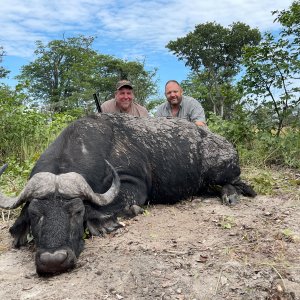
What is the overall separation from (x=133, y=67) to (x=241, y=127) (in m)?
18.9

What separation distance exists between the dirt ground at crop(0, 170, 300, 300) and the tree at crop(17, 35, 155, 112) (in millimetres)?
21110

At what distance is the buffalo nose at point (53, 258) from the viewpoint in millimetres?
3320

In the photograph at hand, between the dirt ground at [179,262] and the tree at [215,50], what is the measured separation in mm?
19196

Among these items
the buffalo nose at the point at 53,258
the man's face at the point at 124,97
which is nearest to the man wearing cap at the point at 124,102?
the man's face at the point at 124,97

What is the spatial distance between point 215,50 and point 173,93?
17517 mm

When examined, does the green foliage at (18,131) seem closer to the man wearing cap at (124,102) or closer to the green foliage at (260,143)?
the man wearing cap at (124,102)

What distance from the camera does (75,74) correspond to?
29281 millimetres

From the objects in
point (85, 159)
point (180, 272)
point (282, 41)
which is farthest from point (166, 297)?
point (282, 41)

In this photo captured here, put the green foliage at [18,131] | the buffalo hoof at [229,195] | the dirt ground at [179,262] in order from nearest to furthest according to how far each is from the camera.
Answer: the dirt ground at [179,262], the buffalo hoof at [229,195], the green foliage at [18,131]

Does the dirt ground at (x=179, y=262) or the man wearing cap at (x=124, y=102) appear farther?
the man wearing cap at (x=124, y=102)

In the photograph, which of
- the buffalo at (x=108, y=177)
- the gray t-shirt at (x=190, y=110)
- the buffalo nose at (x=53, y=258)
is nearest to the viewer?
the buffalo nose at (x=53, y=258)

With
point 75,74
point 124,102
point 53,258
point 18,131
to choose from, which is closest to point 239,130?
point 124,102

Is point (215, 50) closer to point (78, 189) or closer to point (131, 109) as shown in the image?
point (131, 109)

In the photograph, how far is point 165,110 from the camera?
8297 millimetres
